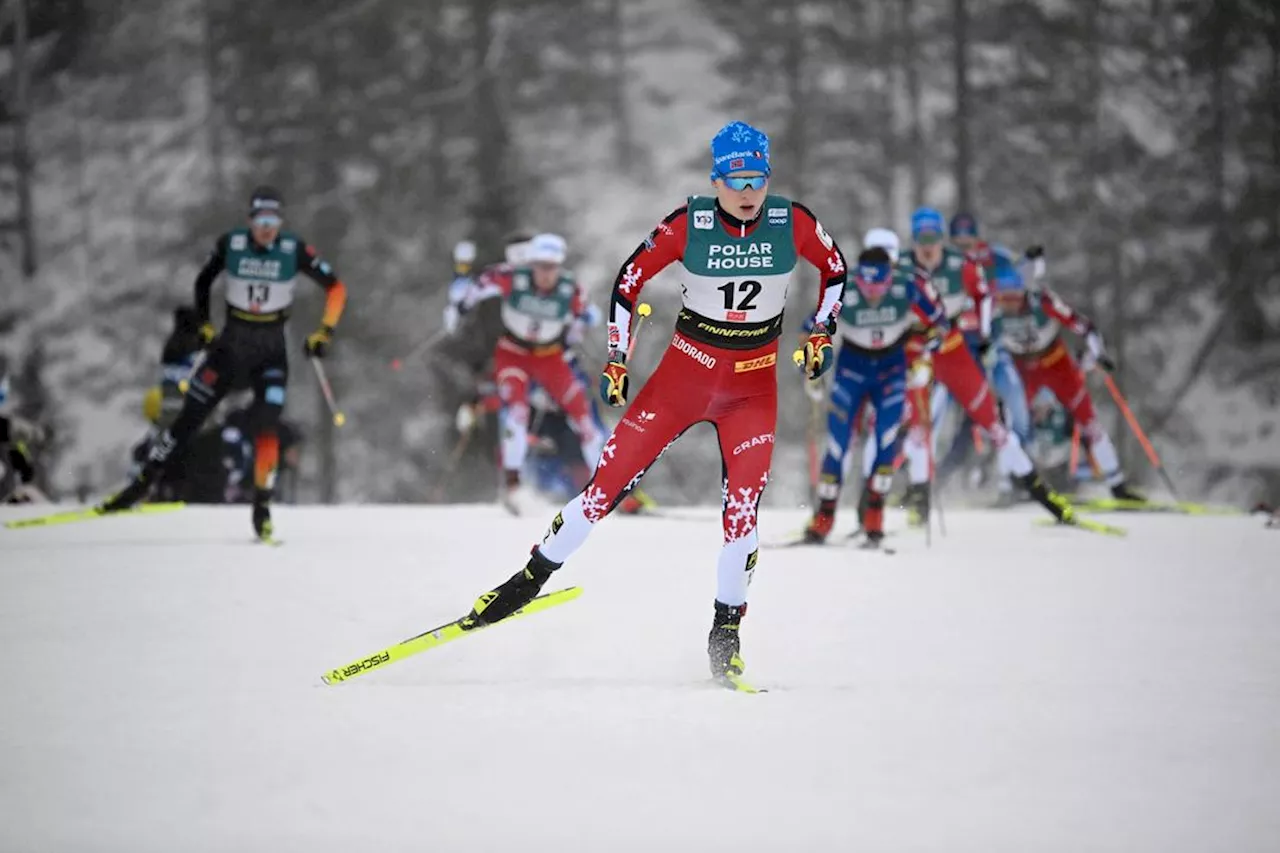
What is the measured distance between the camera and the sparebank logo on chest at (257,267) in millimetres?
12570

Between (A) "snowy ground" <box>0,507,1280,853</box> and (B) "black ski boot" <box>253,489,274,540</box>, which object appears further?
(B) "black ski boot" <box>253,489,274,540</box>

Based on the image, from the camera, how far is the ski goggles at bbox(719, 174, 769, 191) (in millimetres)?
7586

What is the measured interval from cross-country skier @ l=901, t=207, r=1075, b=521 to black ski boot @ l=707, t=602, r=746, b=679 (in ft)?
21.0

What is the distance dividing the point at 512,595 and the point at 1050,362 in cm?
1088

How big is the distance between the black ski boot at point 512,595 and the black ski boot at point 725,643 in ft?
2.75

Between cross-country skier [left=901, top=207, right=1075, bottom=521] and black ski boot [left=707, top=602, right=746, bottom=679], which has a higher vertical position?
cross-country skier [left=901, top=207, right=1075, bottom=521]

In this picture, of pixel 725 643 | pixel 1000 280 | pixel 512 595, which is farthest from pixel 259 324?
pixel 1000 280

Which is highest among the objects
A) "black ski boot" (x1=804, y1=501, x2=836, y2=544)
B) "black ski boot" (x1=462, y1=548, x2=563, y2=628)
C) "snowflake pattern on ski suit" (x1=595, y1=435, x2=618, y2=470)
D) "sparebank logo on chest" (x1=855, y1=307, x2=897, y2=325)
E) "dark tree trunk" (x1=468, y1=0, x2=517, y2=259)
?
"dark tree trunk" (x1=468, y1=0, x2=517, y2=259)

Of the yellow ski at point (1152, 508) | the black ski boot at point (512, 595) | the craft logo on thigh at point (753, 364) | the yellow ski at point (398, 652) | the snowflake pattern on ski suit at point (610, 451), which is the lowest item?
the yellow ski at point (1152, 508)

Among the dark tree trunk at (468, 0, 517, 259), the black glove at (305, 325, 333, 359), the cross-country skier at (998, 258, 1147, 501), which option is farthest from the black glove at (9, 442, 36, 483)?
the dark tree trunk at (468, 0, 517, 259)

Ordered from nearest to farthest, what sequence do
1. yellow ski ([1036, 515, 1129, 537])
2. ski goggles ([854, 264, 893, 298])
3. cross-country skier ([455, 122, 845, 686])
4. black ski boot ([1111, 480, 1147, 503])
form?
cross-country skier ([455, 122, 845, 686]) → ski goggles ([854, 264, 893, 298]) → yellow ski ([1036, 515, 1129, 537]) → black ski boot ([1111, 480, 1147, 503])

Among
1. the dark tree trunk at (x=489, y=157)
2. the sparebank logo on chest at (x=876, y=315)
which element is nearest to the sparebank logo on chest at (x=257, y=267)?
the sparebank logo on chest at (x=876, y=315)

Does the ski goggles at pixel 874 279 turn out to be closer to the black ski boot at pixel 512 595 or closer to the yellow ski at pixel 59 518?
the black ski boot at pixel 512 595

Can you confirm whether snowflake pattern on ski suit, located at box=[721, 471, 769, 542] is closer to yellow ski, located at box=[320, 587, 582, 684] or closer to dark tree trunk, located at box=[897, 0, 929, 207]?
yellow ski, located at box=[320, 587, 582, 684]
